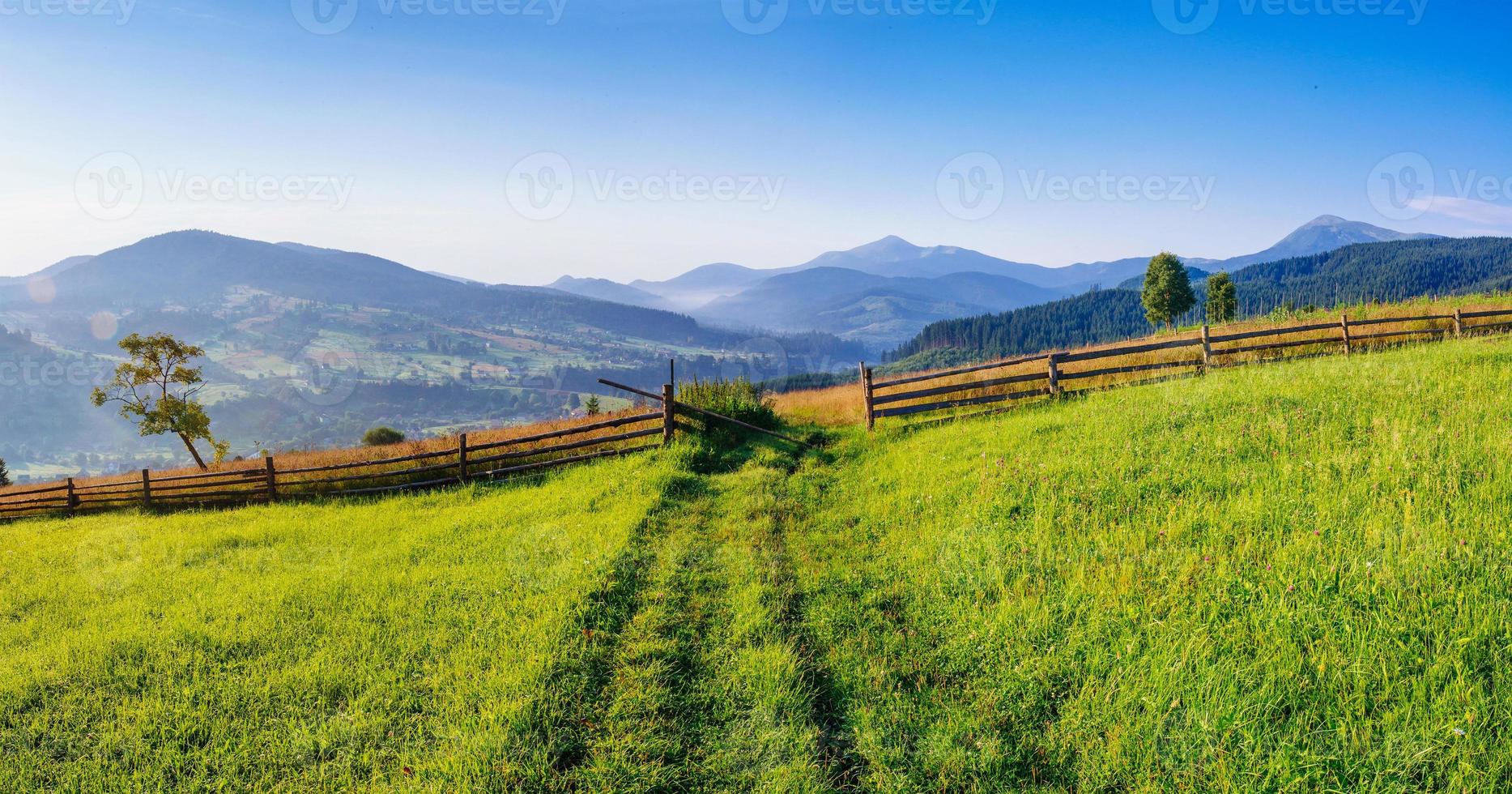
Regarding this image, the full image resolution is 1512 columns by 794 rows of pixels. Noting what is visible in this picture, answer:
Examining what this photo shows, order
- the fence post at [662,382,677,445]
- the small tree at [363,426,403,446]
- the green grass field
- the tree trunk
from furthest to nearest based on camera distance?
the small tree at [363,426,403,446] → the tree trunk → the fence post at [662,382,677,445] → the green grass field

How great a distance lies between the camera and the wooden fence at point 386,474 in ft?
47.6

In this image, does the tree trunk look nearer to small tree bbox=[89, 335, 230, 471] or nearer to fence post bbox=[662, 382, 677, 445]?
small tree bbox=[89, 335, 230, 471]

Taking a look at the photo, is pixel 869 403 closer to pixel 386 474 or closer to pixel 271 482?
pixel 386 474

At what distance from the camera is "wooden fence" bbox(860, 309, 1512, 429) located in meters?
15.4

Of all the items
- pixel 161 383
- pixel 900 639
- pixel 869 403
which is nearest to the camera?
pixel 900 639

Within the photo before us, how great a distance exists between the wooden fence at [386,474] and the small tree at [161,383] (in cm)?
773

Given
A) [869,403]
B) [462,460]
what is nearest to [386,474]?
[462,460]

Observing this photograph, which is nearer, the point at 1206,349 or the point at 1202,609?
the point at 1202,609

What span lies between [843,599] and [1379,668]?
13.7 feet

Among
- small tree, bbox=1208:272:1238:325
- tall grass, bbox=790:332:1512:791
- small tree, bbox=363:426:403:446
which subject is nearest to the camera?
tall grass, bbox=790:332:1512:791

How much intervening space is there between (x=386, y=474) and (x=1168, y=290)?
6863 cm

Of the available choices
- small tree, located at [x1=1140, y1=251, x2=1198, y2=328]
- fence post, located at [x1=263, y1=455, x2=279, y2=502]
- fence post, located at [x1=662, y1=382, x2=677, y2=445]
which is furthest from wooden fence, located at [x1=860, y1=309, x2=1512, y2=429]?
small tree, located at [x1=1140, y1=251, x2=1198, y2=328]

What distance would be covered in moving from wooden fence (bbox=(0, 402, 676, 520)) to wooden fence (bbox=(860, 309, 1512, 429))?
21.1 feet

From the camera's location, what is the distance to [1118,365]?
18.9 meters
